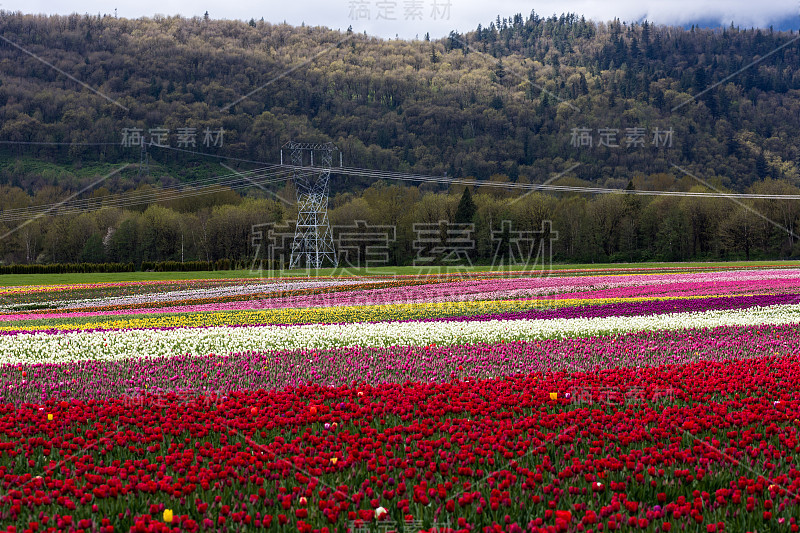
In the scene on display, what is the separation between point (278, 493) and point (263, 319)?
1613cm

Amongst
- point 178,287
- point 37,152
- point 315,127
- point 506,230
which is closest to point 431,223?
point 506,230

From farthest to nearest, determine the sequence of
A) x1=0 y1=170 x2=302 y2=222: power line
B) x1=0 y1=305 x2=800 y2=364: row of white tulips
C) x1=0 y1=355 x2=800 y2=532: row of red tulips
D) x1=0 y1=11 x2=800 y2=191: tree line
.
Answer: x1=0 y1=11 x2=800 y2=191: tree line, x1=0 y1=170 x2=302 y2=222: power line, x1=0 y1=305 x2=800 y2=364: row of white tulips, x1=0 y1=355 x2=800 y2=532: row of red tulips

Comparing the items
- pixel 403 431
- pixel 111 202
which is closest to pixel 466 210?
pixel 111 202

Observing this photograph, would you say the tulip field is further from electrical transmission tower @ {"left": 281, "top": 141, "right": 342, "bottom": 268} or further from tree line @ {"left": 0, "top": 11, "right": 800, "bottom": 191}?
tree line @ {"left": 0, "top": 11, "right": 800, "bottom": 191}

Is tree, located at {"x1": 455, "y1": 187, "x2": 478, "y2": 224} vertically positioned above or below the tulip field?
above

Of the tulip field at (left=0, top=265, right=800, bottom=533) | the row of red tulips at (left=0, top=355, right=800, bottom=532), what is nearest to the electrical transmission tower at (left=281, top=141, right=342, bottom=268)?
the tulip field at (left=0, top=265, right=800, bottom=533)

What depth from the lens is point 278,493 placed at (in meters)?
5.35

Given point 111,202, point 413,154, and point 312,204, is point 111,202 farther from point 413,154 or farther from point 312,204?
point 413,154

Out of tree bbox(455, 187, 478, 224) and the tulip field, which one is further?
tree bbox(455, 187, 478, 224)

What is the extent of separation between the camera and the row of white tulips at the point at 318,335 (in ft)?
43.4

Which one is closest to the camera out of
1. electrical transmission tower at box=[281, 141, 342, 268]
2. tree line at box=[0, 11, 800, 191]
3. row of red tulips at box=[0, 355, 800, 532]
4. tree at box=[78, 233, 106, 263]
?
row of red tulips at box=[0, 355, 800, 532]

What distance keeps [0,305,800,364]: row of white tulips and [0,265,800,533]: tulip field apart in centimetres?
14

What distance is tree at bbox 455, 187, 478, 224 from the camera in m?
93.5

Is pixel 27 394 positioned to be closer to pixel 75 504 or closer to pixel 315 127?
pixel 75 504
